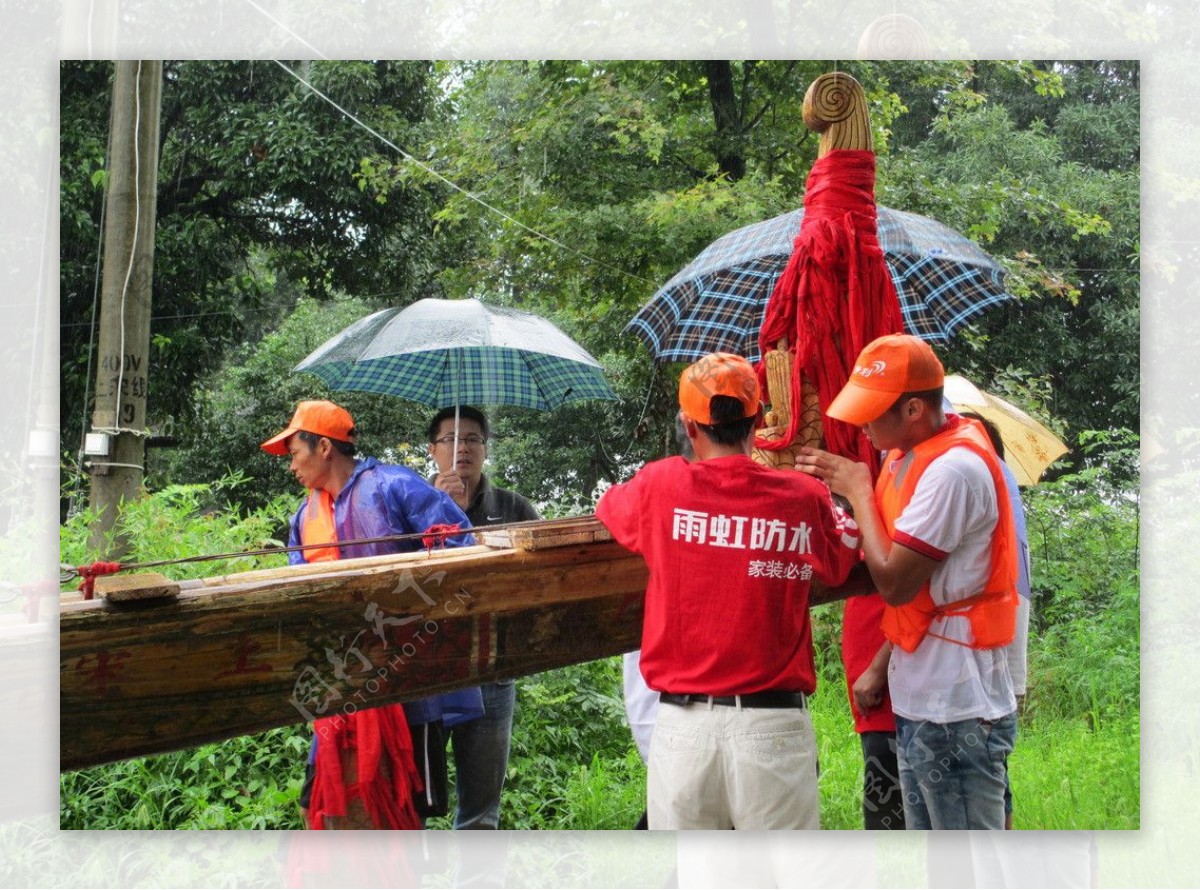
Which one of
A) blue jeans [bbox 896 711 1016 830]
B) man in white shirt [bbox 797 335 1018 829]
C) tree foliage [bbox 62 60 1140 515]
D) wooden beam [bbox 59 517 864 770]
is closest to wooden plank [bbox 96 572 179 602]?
wooden beam [bbox 59 517 864 770]

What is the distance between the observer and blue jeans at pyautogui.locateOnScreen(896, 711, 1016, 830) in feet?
7.28

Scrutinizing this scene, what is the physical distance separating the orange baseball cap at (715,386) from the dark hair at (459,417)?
1.29 metres

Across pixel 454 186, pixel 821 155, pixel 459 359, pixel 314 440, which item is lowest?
pixel 314 440

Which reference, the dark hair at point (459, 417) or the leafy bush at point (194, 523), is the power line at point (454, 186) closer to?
the dark hair at point (459, 417)

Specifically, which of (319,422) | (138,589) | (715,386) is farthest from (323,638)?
(715,386)

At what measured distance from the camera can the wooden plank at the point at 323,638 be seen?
2.21 meters

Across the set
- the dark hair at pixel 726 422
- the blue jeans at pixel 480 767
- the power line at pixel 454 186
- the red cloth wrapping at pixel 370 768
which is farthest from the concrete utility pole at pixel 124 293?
the dark hair at pixel 726 422

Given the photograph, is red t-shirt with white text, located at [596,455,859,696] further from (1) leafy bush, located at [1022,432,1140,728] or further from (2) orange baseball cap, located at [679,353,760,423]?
(1) leafy bush, located at [1022,432,1140,728]

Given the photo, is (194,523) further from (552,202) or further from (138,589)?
(552,202)

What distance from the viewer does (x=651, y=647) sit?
2.12 meters

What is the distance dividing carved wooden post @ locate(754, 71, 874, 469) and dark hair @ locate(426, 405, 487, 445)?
1076mm

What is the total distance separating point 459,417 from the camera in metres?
3.31

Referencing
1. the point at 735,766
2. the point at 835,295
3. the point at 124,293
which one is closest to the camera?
the point at 735,766

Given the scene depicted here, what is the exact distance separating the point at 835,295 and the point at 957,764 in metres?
0.98
